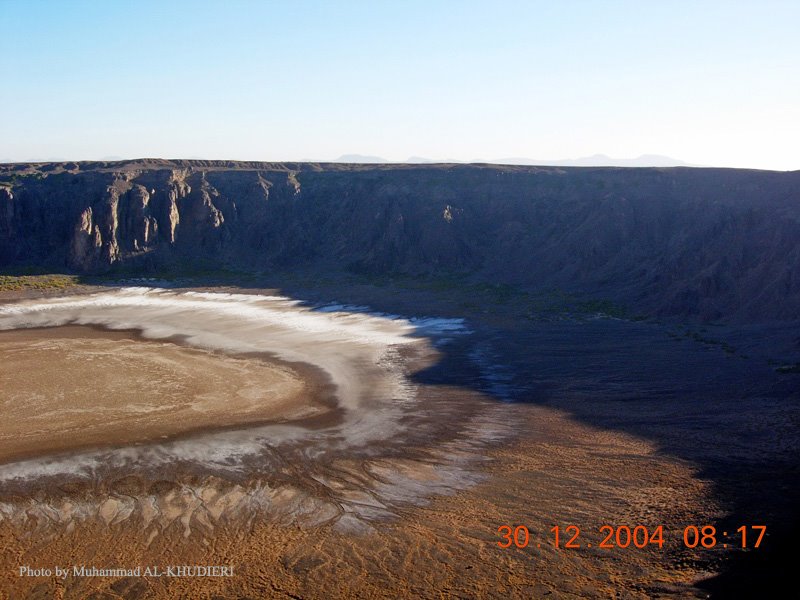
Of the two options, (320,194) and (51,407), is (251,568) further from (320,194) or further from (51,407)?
(320,194)

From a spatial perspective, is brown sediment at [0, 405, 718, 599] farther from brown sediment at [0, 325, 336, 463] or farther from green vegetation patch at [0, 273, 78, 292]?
green vegetation patch at [0, 273, 78, 292]

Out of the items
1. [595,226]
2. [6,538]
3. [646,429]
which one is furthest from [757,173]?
[6,538]

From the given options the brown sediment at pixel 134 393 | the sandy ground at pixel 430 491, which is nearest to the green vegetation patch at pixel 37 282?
the brown sediment at pixel 134 393
